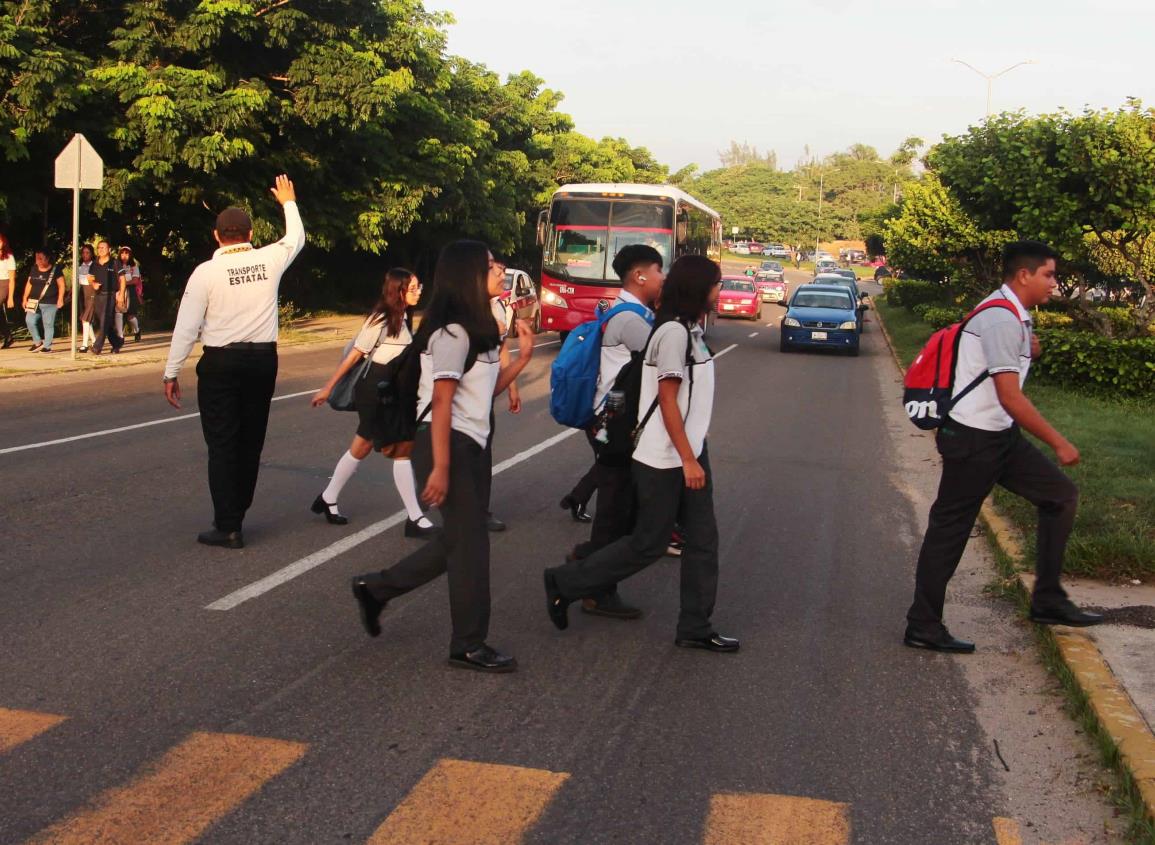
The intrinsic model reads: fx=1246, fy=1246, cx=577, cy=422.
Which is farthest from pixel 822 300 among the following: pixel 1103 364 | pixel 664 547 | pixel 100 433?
pixel 664 547

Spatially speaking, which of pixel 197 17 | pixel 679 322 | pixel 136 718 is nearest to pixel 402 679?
pixel 136 718

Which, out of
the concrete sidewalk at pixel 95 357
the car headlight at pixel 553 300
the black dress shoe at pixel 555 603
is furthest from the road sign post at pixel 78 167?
the black dress shoe at pixel 555 603

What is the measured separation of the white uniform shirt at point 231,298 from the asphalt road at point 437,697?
1247 mm

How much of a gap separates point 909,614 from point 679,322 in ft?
5.95

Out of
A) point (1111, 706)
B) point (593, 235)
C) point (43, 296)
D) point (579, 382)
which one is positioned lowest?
point (1111, 706)

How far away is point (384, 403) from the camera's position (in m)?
5.08

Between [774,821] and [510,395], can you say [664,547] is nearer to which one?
[774,821]

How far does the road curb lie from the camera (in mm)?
4164

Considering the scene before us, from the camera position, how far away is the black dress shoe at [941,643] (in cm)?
573

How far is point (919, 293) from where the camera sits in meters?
43.4

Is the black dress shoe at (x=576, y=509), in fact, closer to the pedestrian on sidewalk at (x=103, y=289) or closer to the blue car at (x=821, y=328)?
the pedestrian on sidewalk at (x=103, y=289)

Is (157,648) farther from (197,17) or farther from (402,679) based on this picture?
(197,17)

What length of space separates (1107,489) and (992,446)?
4.12 meters

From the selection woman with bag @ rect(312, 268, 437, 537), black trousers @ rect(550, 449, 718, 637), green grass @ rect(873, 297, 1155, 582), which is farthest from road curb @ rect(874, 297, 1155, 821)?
woman with bag @ rect(312, 268, 437, 537)
